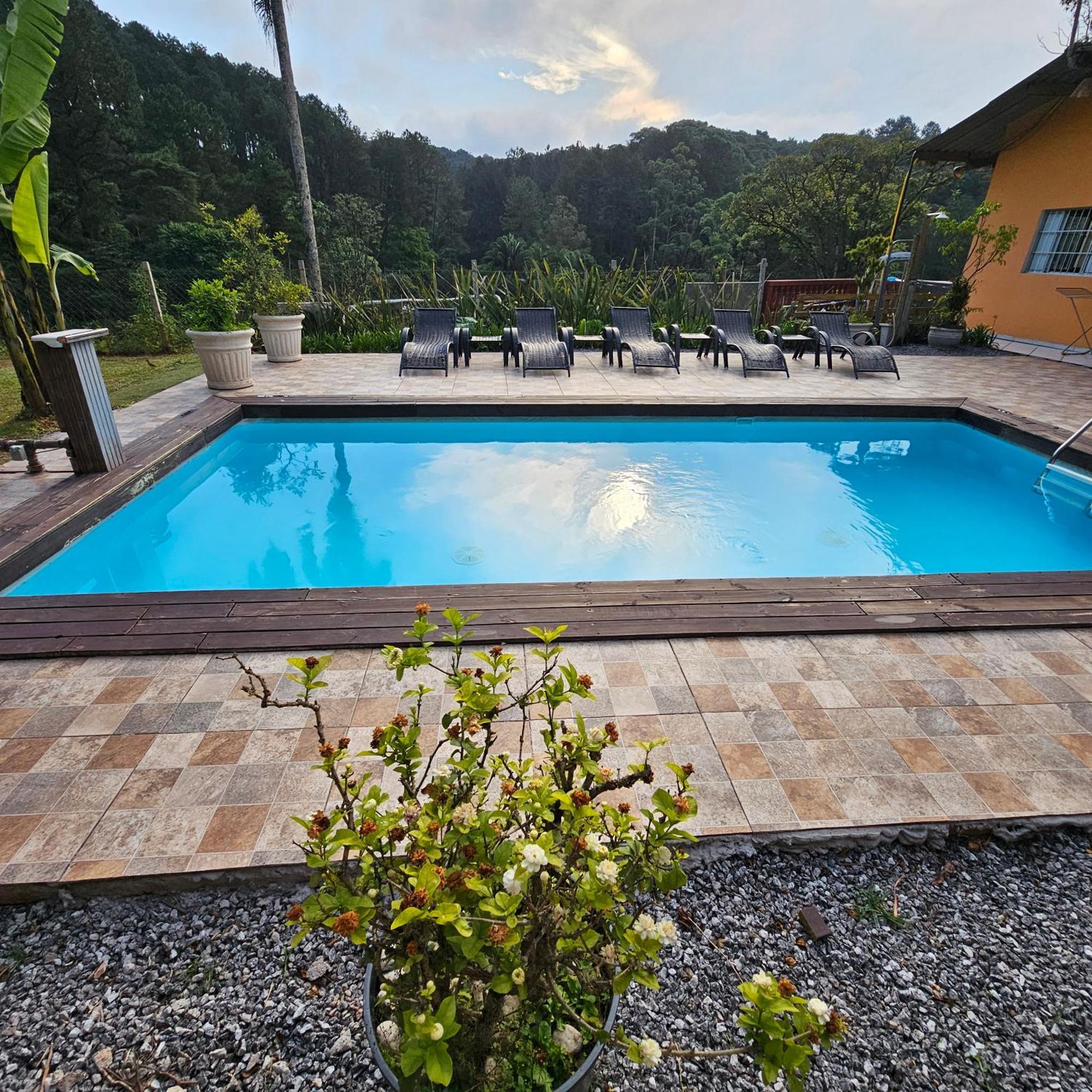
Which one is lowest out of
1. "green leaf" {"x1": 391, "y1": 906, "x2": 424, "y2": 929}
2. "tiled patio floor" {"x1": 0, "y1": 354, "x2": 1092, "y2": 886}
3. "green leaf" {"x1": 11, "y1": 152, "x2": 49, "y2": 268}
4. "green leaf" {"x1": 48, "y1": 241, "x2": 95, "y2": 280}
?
"tiled patio floor" {"x1": 0, "y1": 354, "x2": 1092, "y2": 886}

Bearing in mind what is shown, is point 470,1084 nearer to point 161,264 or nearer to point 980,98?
point 980,98

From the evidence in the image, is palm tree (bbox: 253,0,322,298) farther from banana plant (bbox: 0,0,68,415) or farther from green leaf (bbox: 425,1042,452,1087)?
green leaf (bbox: 425,1042,452,1087)

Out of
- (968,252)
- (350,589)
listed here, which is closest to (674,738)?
(350,589)

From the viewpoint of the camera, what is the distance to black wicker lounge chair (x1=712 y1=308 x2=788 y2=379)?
8.79 metres

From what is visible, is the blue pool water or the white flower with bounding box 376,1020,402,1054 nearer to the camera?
the white flower with bounding box 376,1020,402,1054

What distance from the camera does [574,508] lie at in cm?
579

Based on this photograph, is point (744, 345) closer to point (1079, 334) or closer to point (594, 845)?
point (1079, 334)

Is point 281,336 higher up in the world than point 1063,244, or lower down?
lower down

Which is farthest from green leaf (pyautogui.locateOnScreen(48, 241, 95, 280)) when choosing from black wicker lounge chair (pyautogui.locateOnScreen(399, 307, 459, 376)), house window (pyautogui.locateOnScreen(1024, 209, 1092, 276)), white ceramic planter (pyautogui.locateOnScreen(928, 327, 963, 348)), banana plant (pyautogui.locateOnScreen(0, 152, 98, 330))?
house window (pyautogui.locateOnScreen(1024, 209, 1092, 276))

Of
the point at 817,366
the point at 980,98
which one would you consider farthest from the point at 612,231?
the point at 817,366

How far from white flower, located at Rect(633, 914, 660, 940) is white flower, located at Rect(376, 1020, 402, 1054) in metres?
0.62

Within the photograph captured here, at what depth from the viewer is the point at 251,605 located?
329 cm

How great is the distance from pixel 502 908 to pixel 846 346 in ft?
32.3

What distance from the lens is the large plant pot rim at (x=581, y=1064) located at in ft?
3.87
